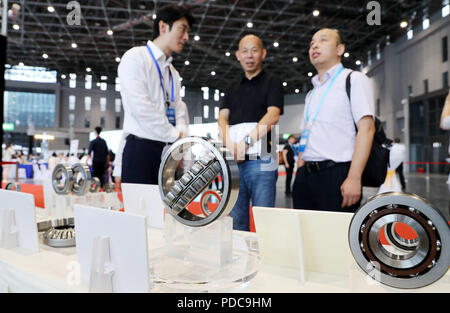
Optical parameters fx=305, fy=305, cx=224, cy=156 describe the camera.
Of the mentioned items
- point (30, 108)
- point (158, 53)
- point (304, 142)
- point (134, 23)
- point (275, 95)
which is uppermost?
point (134, 23)

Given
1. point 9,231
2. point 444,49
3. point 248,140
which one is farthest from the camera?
point 444,49

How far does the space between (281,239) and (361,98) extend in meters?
0.82

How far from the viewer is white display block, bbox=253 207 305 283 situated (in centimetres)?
60

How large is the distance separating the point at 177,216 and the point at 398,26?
6607 mm

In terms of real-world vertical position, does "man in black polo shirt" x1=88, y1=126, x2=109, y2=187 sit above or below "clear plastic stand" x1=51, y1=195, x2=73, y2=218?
above

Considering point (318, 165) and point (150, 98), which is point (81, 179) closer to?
point (150, 98)

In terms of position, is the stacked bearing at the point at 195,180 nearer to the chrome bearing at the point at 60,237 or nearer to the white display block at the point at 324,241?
the white display block at the point at 324,241

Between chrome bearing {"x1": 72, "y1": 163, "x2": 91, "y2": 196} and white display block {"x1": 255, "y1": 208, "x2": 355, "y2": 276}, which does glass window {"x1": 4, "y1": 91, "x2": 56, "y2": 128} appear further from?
white display block {"x1": 255, "y1": 208, "x2": 355, "y2": 276}

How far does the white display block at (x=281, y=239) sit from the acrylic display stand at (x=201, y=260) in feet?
0.14

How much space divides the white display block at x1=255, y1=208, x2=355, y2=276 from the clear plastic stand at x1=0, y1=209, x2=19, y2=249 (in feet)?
2.10

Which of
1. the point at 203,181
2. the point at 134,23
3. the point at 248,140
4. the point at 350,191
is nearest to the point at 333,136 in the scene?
the point at 350,191

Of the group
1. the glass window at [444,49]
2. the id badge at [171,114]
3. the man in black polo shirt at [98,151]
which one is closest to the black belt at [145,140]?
the id badge at [171,114]

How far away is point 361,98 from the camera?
1212 mm

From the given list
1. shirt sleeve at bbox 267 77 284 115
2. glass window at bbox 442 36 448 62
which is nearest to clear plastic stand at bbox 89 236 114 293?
shirt sleeve at bbox 267 77 284 115
